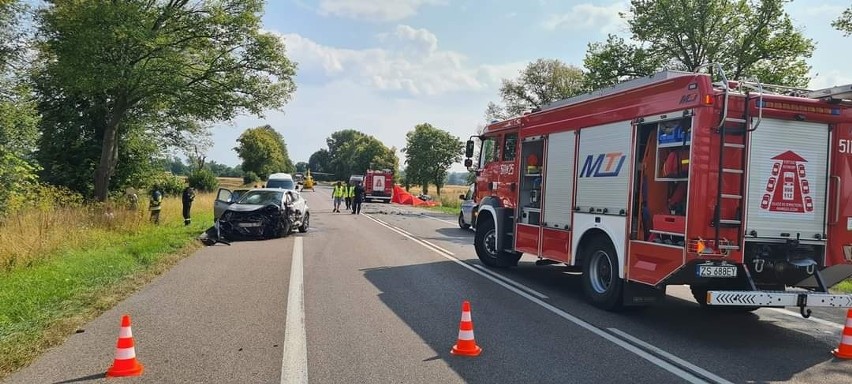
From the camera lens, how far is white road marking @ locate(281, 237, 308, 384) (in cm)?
501

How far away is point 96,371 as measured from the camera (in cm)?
503

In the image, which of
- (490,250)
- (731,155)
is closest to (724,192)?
(731,155)

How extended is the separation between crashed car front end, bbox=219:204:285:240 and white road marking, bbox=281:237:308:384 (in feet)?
23.4

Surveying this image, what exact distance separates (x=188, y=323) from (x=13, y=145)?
11.5m

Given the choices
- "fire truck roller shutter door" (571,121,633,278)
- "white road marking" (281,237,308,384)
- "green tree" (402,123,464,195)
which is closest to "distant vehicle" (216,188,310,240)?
"white road marking" (281,237,308,384)

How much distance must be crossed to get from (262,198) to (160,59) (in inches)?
263

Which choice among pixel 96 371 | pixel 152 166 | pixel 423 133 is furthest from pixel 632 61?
pixel 423 133

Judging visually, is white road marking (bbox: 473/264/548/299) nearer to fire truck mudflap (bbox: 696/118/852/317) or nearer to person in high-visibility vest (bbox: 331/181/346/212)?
fire truck mudflap (bbox: 696/118/852/317)

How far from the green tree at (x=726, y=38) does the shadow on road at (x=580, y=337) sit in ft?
77.9

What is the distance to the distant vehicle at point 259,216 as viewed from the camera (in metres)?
16.7

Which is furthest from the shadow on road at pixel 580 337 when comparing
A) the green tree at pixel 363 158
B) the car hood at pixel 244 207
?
the green tree at pixel 363 158

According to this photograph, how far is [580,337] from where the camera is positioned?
650 centimetres

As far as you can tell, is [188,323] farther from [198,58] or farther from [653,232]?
[198,58]

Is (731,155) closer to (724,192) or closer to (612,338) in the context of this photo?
(724,192)
